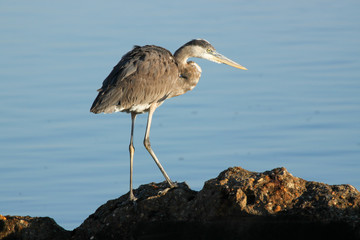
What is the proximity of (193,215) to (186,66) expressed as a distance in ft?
10.4

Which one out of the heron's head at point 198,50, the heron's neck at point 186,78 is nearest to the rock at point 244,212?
the heron's neck at point 186,78

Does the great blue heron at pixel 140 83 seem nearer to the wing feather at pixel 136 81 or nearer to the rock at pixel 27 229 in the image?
the wing feather at pixel 136 81

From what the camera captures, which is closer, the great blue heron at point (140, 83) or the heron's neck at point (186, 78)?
the great blue heron at point (140, 83)

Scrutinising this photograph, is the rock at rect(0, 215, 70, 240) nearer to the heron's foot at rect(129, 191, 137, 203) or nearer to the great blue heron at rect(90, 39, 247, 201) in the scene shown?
the heron's foot at rect(129, 191, 137, 203)

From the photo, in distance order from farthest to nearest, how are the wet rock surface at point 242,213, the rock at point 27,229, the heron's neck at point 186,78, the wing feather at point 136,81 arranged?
the heron's neck at point 186,78 < the wing feather at point 136,81 < the rock at point 27,229 < the wet rock surface at point 242,213

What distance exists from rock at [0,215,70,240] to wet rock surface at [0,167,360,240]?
15 mm

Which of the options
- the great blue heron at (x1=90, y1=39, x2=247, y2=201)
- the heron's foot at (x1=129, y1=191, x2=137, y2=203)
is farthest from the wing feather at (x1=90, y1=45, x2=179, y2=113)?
→ the heron's foot at (x1=129, y1=191, x2=137, y2=203)

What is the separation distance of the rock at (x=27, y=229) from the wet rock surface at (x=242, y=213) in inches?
0.6

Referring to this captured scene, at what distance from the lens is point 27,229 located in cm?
753

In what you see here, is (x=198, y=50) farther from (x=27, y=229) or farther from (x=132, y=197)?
(x=27, y=229)

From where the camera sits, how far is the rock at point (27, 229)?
7504 mm

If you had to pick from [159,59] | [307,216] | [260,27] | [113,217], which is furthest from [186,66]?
[260,27]

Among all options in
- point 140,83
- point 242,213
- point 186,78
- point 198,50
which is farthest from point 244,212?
point 198,50

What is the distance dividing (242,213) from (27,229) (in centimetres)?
222
